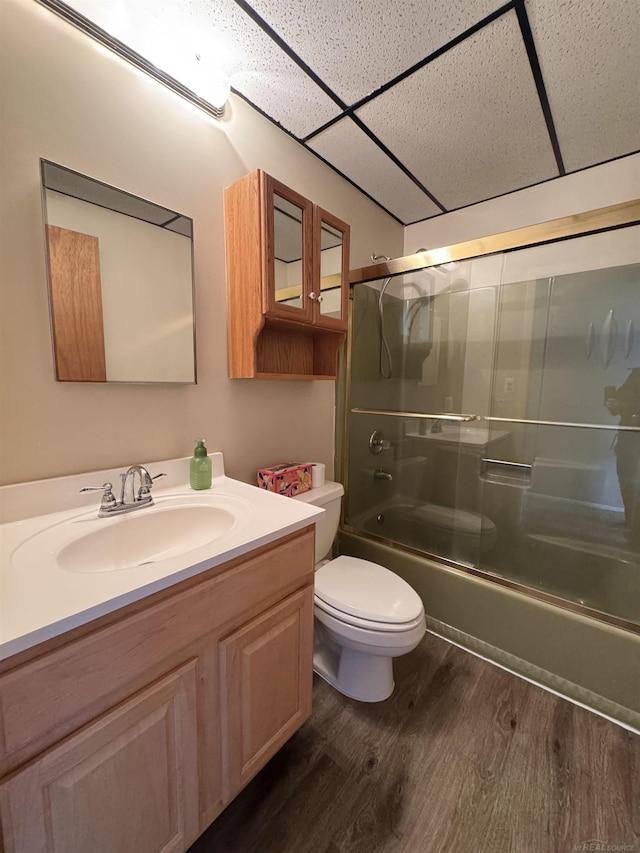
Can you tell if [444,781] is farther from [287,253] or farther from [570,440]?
[287,253]

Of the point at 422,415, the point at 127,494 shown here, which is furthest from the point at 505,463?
the point at 127,494

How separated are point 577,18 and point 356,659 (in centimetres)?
219

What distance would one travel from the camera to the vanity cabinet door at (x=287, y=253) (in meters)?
1.18

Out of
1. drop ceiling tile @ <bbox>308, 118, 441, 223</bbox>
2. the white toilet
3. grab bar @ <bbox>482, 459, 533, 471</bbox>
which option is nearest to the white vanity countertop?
the white toilet

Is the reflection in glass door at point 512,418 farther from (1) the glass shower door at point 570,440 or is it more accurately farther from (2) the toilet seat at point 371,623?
(2) the toilet seat at point 371,623

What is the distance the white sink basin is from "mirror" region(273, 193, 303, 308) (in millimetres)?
766

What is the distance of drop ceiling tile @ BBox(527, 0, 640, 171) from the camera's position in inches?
38.6

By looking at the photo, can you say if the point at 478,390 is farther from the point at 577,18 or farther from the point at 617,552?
the point at 577,18

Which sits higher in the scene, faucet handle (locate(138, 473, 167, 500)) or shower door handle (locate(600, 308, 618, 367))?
shower door handle (locate(600, 308, 618, 367))

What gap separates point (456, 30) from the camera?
1.03m

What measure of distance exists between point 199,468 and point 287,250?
0.85 meters

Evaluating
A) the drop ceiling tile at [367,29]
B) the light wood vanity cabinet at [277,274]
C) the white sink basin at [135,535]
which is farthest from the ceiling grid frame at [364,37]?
the white sink basin at [135,535]

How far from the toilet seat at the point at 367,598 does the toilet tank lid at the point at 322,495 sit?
282mm

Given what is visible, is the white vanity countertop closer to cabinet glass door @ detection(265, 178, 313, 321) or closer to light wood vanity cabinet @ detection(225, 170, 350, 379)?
light wood vanity cabinet @ detection(225, 170, 350, 379)
